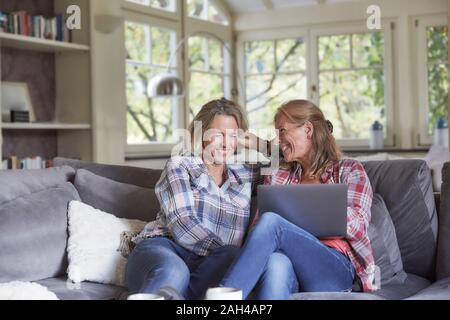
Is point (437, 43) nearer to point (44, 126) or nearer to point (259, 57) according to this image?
point (259, 57)

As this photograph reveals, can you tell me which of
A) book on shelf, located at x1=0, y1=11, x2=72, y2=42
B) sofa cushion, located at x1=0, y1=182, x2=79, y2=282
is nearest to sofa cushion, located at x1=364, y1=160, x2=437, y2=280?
sofa cushion, located at x1=0, y1=182, x2=79, y2=282

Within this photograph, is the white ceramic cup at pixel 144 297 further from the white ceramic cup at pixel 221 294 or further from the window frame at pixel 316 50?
the window frame at pixel 316 50

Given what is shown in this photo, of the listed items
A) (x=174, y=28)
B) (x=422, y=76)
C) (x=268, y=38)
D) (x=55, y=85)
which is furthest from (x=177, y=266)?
(x=268, y=38)

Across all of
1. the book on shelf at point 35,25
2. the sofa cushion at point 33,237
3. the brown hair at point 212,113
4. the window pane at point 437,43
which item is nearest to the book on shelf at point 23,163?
the book on shelf at point 35,25

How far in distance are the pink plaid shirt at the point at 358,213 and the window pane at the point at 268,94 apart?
13.4 feet

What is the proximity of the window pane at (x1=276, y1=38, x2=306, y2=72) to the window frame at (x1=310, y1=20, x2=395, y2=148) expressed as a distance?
13cm

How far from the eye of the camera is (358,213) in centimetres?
222

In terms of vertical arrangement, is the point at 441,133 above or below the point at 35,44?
below

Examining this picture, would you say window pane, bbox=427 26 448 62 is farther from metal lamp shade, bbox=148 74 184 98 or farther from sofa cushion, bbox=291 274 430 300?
sofa cushion, bbox=291 274 430 300

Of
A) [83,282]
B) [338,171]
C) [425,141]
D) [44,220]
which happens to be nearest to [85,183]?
[44,220]

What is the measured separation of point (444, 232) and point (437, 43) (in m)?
3.98

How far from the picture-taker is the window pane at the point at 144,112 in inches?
218

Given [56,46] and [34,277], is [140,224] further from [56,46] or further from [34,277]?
[56,46]
